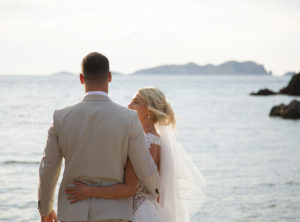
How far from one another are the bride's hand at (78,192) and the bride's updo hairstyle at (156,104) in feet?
3.79

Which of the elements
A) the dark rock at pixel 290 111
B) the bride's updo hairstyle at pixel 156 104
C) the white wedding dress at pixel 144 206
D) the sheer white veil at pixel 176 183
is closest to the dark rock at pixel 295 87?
the dark rock at pixel 290 111

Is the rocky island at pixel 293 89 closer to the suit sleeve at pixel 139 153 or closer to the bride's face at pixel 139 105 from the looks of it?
the bride's face at pixel 139 105

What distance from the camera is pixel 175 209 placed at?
3795 mm

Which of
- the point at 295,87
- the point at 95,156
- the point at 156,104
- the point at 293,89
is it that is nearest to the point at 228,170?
the point at 156,104

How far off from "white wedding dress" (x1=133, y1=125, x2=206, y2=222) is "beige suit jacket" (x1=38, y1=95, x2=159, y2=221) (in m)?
0.89

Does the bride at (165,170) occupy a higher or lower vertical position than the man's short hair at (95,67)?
lower

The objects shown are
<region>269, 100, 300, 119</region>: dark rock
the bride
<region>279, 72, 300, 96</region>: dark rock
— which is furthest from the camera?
<region>279, 72, 300, 96</region>: dark rock

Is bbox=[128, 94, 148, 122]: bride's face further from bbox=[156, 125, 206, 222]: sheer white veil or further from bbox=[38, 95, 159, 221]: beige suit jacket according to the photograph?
bbox=[38, 95, 159, 221]: beige suit jacket

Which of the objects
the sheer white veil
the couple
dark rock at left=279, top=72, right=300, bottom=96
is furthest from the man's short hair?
dark rock at left=279, top=72, right=300, bottom=96

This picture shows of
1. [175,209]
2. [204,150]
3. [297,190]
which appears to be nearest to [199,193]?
[175,209]

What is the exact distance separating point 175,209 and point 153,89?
3.51 feet

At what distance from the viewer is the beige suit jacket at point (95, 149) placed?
8.50ft

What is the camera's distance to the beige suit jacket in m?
2.59

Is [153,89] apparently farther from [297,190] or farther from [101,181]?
[297,190]
